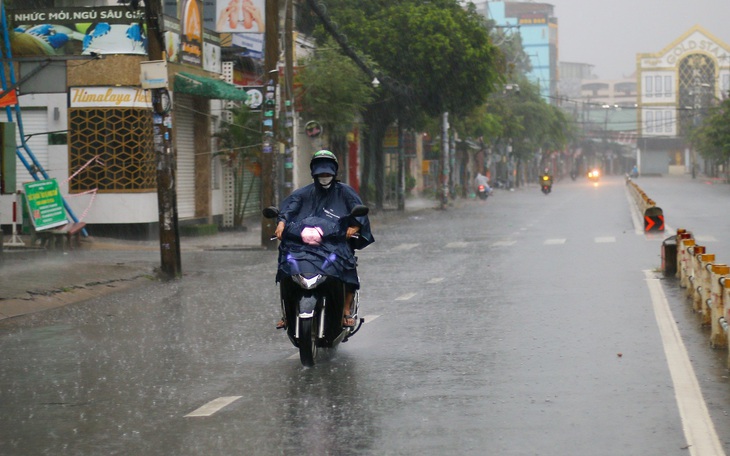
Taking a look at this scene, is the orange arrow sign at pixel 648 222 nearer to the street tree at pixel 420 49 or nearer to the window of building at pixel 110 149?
the window of building at pixel 110 149

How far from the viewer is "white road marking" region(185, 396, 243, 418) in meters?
8.00

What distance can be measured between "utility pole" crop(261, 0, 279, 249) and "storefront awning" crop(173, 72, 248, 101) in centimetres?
398

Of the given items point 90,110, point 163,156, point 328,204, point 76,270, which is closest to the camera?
point 328,204

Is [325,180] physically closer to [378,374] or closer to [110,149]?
[378,374]

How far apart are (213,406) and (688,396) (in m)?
3.22

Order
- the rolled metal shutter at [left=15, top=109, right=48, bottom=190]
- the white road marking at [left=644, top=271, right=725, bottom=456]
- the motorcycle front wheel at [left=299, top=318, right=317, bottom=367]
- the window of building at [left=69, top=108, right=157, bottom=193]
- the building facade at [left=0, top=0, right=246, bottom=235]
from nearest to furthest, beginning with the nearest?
the white road marking at [left=644, top=271, right=725, bottom=456], the motorcycle front wheel at [left=299, top=318, right=317, bottom=367], the building facade at [left=0, top=0, right=246, bottom=235], the window of building at [left=69, top=108, right=157, bottom=193], the rolled metal shutter at [left=15, top=109, right=48, bottom=190]

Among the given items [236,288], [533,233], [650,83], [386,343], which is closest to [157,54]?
[236,288]

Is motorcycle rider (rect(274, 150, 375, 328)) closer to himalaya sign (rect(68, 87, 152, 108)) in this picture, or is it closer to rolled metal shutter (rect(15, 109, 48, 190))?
himalaya sign (rect(68, 87, 152, 108))

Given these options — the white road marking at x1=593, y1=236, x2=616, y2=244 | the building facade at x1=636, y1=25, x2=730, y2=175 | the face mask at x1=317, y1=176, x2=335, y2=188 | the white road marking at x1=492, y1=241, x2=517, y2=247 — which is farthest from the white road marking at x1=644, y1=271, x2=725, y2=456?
the building facade at x1=636, y1=25, x2=730, y2=175

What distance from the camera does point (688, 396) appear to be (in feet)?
27.3

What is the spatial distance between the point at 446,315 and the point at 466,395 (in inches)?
203

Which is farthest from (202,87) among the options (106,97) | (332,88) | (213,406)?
(213,406)

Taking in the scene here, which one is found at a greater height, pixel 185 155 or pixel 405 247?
pixel 185 155

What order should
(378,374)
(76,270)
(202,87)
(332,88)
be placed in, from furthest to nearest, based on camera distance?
(332,88) → (202,87) → (76,270) → (378,374)
